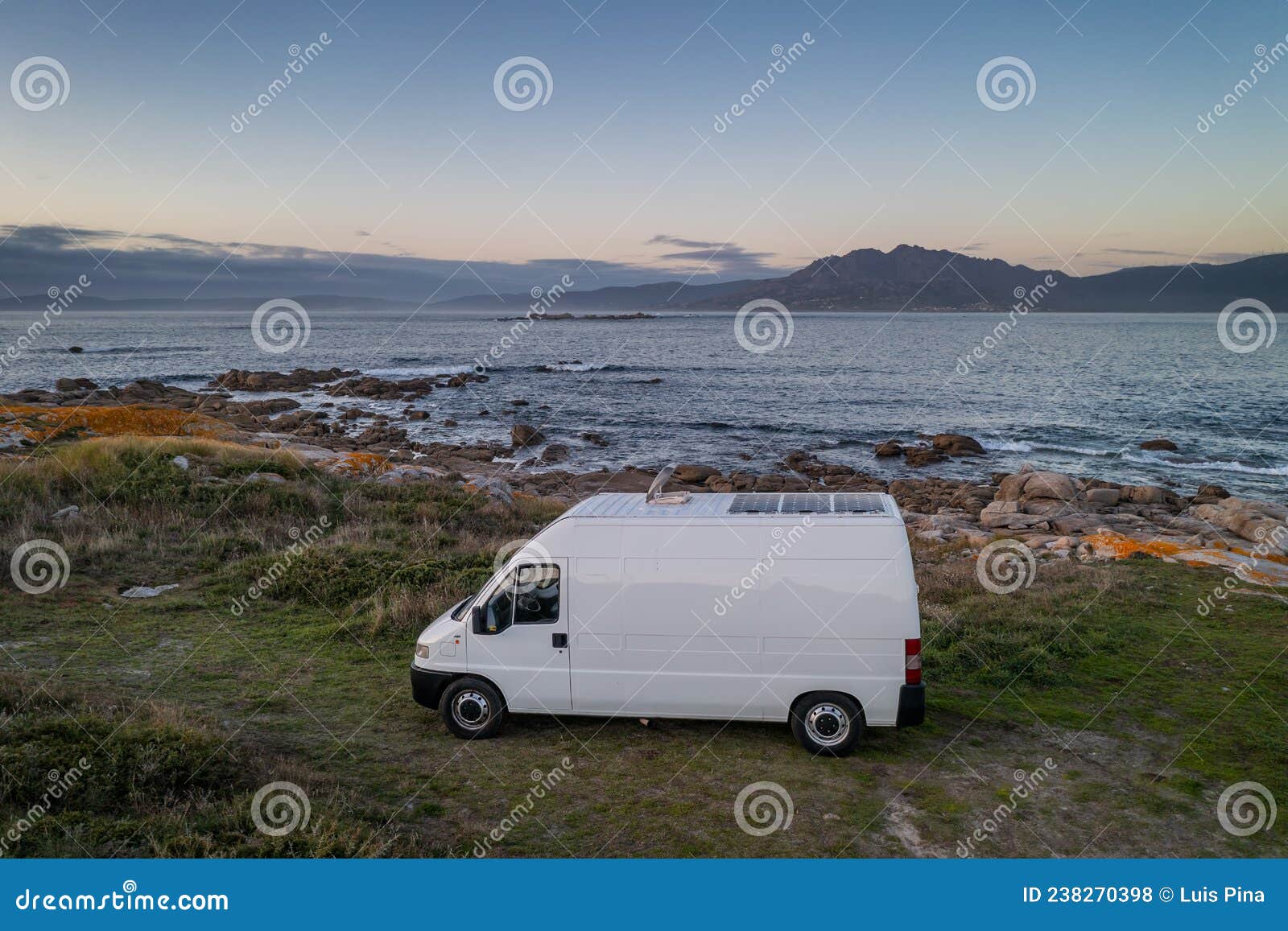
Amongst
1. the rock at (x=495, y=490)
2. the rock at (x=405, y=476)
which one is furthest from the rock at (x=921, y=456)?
the rock at (x=405, y=476)

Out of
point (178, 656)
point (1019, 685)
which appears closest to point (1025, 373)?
point (1019, 685)

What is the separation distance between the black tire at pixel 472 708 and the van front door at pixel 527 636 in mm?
147

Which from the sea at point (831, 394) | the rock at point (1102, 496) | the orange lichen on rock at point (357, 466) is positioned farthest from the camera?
the sea at point (831, 394)

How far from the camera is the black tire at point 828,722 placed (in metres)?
8.37

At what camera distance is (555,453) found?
4350cm

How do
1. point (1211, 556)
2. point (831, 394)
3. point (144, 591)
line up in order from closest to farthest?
point (144, 591) → point (1211, 556) → point (831, 394)

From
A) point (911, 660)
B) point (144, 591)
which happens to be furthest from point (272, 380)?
point (911, 660)

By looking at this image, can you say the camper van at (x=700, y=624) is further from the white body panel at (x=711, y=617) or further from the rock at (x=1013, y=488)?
the rock at (x=1013, y=488)

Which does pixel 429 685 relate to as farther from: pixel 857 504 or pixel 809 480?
pixel 809 480

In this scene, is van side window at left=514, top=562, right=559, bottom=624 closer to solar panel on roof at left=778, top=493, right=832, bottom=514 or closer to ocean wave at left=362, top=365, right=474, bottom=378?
solar panel on roof at left=778, top=493, right=832, bottom=514

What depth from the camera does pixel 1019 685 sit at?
10.9m

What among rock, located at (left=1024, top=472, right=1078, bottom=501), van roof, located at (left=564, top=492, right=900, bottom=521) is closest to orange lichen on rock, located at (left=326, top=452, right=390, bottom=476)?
van roof, located at (left=564, top=492, right=900, bottom=521)

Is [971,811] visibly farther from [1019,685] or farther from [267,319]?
[267,319]

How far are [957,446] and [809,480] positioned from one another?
12183 millimetres
